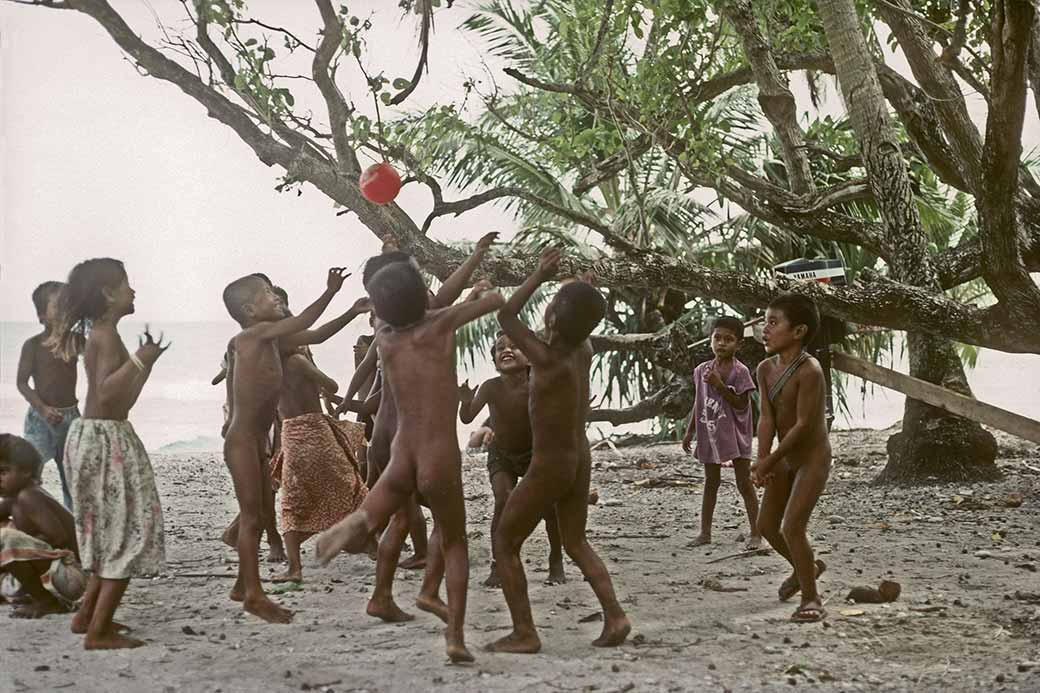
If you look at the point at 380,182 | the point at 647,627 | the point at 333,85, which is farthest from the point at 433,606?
the point at 333,85

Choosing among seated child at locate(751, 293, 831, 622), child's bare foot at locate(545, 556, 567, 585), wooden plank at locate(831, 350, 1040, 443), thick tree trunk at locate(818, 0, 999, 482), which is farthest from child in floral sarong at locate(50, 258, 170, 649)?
thick tree trunk at locate(818, 0, 999, 482)

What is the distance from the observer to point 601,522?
23.4ft

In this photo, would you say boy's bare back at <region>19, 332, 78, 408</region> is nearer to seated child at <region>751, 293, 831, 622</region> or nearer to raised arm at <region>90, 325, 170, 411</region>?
raised arm at <region>90, 325, 170, 411</region>

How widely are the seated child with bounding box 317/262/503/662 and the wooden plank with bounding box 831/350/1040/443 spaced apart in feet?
13.6

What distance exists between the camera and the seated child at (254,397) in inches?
168

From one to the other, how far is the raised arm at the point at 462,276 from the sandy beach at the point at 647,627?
1190 mm

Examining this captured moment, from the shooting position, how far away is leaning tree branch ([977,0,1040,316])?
17.5 feet

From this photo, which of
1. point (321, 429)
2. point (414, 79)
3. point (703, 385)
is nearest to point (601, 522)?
point (703, 385)

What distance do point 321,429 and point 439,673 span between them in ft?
6.46

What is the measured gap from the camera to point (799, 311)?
4.51 m

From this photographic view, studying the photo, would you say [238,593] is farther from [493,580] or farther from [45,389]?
[45,389]

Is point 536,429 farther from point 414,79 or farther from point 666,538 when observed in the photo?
point 666,538

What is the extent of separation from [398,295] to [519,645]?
1205 mm

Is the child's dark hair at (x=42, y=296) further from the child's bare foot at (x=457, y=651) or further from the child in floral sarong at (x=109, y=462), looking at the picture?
the child's bare foot at (x=457, y=651)
